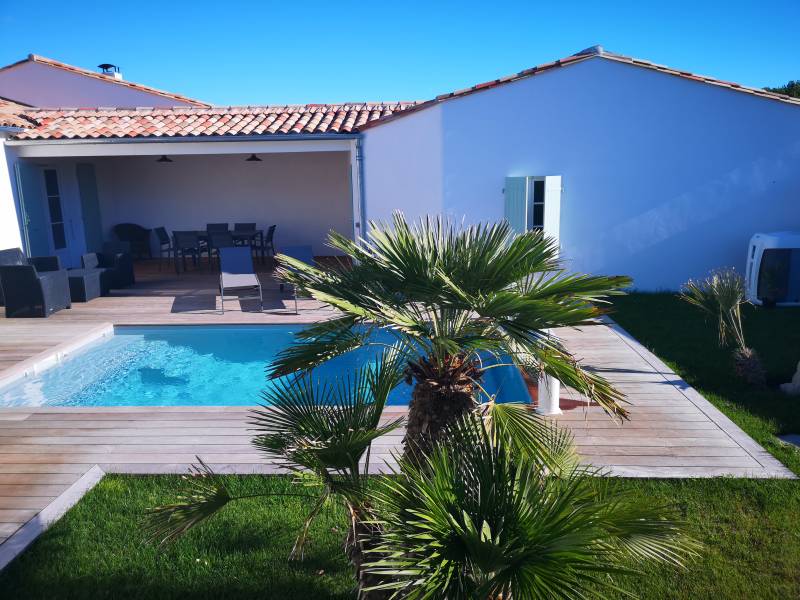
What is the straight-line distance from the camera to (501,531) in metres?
2.12

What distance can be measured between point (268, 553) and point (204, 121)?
11230 mm

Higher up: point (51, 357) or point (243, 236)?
point (243, 236)

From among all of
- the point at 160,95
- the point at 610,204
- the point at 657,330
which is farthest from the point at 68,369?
the point at 160,95

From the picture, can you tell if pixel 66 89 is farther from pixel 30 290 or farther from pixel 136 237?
pixel 30 290

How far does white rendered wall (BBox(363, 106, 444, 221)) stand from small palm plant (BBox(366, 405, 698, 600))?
28.9 feet

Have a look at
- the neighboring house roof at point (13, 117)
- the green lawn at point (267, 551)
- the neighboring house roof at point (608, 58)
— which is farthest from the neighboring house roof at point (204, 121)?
the green lawn at point (267, 551)

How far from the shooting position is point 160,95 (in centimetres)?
1822

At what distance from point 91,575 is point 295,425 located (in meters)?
1.68

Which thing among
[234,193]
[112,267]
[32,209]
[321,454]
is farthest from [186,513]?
[234,193]

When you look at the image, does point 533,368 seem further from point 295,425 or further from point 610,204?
point 610,204

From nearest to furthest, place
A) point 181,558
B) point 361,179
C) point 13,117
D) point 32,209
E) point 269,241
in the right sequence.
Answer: point 181,558, point 361,179, point 13,117, point 32,209, point 269,241

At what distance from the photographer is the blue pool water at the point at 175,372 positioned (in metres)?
7.16

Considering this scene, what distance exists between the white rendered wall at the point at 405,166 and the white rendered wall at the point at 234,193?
3920 mm

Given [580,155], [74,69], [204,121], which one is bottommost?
[580,155]
